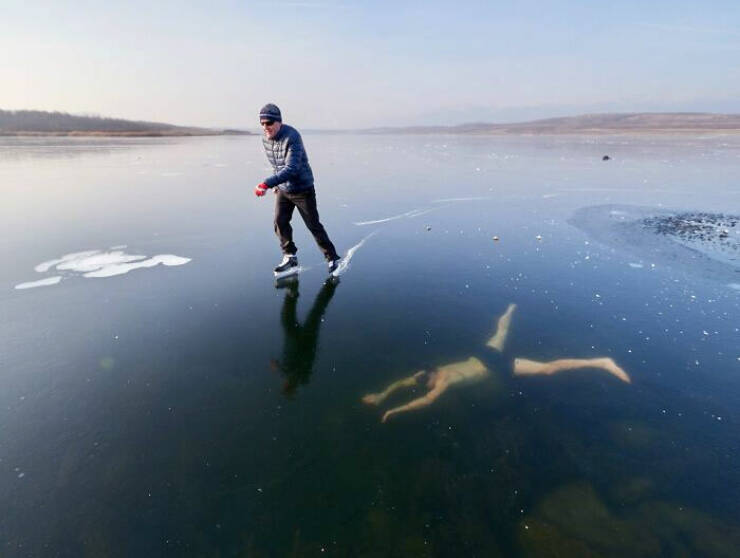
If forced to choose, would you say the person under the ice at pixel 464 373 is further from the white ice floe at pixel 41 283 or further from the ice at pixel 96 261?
the ice at pixel 96 261

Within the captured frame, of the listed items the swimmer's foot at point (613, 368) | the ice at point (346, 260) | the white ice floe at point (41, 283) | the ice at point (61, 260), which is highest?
the ice at point (61, 260)

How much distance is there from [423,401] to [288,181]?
4.46 metres

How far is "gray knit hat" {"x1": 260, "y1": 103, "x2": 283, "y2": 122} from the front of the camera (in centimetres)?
619

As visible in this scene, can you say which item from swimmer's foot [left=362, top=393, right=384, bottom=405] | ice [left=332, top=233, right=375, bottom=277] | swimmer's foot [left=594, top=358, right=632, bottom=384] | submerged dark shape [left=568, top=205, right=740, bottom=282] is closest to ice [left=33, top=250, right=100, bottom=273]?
ice [left=332, top=233, right=375, bottom=277]

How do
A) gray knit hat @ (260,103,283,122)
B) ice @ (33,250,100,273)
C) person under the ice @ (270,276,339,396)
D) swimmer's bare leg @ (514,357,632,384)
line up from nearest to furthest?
person under the ice @ (270,276,339,396), swimmer's bare leg @ (514,357,632,384), gray knit hat @ (260,103,283,122), ice @ (33,250,100,273)

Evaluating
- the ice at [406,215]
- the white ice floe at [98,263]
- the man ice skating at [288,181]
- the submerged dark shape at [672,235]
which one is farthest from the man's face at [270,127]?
the submerged dark shape at [672,235]

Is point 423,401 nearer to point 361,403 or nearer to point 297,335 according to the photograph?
point 361,403

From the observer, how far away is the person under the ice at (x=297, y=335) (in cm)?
402

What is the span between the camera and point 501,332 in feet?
16.0

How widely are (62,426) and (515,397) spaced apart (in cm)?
385

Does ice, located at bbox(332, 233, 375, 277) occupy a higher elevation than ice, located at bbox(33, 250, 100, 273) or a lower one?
lower

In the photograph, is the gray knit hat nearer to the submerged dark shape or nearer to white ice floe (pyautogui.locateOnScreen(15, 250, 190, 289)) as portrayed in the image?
white ice floe (pyautogui.locateOnScreen(15, 250, 190, 289))

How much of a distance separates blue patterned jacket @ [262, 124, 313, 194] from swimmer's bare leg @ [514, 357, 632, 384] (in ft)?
14.3

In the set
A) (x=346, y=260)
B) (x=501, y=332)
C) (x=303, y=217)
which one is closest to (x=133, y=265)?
(x=303, y=217)
